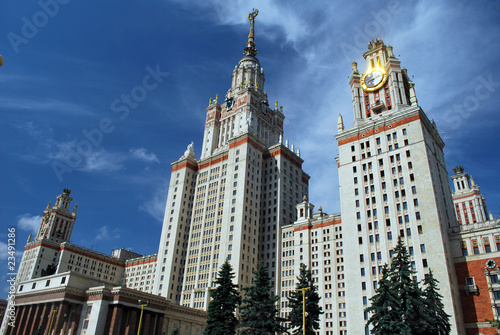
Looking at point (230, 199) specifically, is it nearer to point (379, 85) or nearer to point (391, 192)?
point (391, 192)

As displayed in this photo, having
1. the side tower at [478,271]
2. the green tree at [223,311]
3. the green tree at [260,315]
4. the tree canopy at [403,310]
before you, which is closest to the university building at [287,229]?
the side tower at [478,271]

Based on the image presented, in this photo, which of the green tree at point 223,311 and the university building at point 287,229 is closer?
the green tree at point 223,311

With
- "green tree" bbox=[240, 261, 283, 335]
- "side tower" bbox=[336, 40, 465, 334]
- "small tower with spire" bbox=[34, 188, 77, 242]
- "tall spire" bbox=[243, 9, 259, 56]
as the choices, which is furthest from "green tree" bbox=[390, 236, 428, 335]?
"small tower with spire" bbox=[34, 188, 77, 242]

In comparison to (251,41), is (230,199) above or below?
below

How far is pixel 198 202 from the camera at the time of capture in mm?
117688

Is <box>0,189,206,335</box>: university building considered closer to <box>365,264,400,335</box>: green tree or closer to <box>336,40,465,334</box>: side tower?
<box>365,264,400,335</box>: green tree

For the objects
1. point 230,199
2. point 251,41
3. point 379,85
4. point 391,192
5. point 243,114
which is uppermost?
point 251,41

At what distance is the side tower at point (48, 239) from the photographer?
138m

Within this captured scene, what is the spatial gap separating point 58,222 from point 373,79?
416ft

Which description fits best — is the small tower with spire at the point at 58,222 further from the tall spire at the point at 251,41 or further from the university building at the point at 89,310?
the tall spire at the point at 251,41

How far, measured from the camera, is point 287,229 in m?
104

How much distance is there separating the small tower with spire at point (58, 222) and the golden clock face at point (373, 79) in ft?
405

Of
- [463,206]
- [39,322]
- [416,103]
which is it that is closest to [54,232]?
[39,322]

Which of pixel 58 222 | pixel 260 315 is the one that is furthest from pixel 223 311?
pixel 58 222
